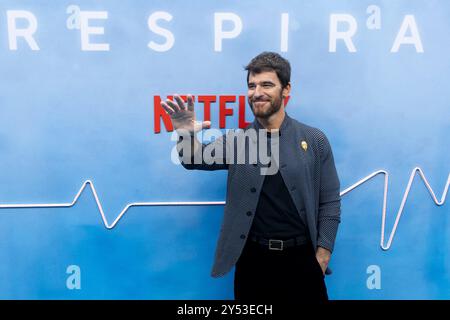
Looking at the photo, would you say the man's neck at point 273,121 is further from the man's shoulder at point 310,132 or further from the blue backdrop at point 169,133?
the blue backdrop at point 169,133

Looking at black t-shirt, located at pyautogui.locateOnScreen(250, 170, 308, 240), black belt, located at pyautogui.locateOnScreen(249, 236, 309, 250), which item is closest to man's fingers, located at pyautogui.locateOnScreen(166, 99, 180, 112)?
black t-shirt, located at pyautogui.locateOnScreen(250, 170, 308, 240)

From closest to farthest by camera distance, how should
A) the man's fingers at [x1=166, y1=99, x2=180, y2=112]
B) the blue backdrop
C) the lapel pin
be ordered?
the man's fingers at [x1=166, y1=99, x2=180, y2=112] < the lapel pin < the blue backdrop

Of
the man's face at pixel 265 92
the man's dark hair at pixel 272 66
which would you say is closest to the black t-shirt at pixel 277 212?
the man's face at pixel 265 92

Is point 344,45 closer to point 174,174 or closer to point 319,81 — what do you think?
point 319,81

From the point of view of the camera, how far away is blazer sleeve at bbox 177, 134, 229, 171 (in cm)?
127

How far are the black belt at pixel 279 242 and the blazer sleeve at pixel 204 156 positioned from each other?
0.29 m

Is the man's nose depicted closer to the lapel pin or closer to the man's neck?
the man's neck

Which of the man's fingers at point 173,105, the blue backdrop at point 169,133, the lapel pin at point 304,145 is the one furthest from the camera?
the blue backdrop at point 169,133

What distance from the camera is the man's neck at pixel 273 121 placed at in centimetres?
134

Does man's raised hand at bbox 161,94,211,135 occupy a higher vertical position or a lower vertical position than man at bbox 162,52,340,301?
higher

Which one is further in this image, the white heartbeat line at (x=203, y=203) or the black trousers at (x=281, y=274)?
the white heartbeat line at (x=203, y=203)

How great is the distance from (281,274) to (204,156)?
0.50 m

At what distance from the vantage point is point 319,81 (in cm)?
164
